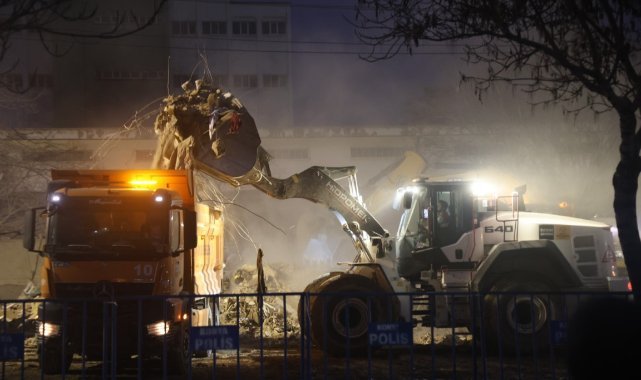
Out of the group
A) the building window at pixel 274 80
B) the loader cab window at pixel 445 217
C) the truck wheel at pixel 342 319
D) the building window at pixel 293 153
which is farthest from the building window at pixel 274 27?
the truck wheel at pixel 342 319

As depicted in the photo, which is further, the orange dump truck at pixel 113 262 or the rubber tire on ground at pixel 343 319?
the rubber tire on ground at pixel 343 319

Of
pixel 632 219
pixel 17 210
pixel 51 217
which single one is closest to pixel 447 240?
pixel 632 219

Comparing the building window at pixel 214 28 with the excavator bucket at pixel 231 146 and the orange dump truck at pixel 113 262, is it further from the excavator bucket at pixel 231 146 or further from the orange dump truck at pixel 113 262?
the orange dump truck at pixel 113 262

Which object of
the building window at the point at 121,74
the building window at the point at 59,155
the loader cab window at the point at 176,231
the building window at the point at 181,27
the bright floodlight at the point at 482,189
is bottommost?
the loader cab window at the point at 176,231

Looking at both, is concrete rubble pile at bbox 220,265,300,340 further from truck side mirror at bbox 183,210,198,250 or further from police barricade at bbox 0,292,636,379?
truck side mirror at bbox 183,210,198,250

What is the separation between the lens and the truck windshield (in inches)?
376

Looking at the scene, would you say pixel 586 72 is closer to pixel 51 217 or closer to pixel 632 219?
pixel 632 219

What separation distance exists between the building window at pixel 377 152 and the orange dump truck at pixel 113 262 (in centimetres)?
2239

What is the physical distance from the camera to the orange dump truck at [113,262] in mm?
9156

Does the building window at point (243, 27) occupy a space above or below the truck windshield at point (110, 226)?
above

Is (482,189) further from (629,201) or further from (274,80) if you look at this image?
(274,80)

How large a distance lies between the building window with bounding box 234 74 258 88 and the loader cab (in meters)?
34.4

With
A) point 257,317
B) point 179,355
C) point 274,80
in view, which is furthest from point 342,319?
point 274,80

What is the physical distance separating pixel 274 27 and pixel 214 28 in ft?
13.4
